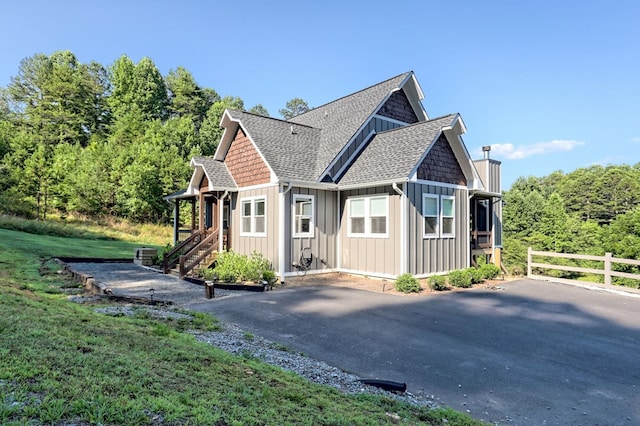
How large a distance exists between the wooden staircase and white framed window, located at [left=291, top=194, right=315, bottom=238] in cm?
400

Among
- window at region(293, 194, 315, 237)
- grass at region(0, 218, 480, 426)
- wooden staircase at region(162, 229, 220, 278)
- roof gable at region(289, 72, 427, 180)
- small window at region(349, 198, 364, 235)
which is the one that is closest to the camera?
grass at region(0, 218, 480, 426)

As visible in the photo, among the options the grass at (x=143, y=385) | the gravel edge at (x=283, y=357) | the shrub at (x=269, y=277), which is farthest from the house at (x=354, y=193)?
the grass at (x=143, y=385)

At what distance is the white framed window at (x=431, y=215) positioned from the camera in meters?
12.3

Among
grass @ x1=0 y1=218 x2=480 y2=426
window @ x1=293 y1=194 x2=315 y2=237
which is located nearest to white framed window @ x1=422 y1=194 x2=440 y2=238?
window @ x1=293 y1=194 x2=315 y2=237

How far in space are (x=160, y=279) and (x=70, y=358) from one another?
10360mm

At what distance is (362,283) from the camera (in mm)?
12148

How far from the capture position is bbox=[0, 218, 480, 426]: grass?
2.40 m

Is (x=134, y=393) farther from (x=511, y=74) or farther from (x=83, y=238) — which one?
(x=83, y=238)

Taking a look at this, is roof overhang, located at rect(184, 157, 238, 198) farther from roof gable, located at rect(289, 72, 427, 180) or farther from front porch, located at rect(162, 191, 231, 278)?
roof gable, located at rect(289, 72, 427, 180)

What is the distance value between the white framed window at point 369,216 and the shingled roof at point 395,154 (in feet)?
2.46

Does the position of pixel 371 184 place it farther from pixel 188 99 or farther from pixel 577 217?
pixel 188 99

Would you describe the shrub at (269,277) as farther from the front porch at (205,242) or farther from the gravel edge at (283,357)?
the gravel edge at (283,357)

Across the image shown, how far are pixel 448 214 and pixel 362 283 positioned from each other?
13.8ft

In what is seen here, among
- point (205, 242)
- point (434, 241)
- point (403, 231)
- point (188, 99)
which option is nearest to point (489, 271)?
point (434, 241)
